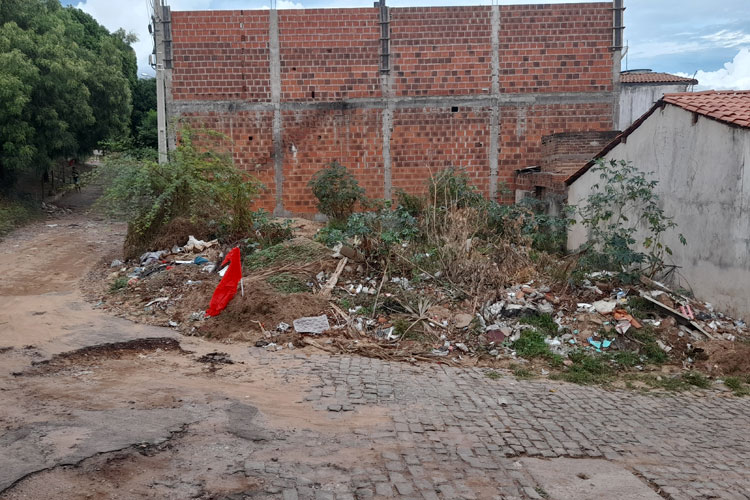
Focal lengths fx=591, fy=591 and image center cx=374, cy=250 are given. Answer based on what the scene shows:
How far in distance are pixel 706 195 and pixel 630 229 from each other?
3.46 ft

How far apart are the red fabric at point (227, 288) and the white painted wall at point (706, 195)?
20.3 ft

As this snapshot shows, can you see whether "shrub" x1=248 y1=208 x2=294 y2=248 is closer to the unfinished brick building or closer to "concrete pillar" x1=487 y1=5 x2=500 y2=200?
the unfinished brick building

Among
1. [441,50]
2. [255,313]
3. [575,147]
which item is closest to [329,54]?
[441,50]

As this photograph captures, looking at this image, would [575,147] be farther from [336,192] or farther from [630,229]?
[630,229]

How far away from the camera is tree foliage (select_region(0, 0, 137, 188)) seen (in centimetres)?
1602

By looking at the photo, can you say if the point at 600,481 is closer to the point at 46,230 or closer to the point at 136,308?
the point at 136,308

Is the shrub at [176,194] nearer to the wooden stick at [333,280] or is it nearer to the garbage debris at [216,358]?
the wooden stick at [333,280]

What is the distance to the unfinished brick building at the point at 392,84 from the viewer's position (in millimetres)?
15242

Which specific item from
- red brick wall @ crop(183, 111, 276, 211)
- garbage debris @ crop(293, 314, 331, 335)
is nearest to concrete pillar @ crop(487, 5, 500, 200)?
red brick wall @ crop(183, 111, 276, 211)

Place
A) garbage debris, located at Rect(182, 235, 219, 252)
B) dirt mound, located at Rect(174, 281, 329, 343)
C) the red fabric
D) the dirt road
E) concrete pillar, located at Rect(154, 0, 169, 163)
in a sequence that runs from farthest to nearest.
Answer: concrete pillar, located at Rect(154, 0, 169, 163), garbage debris, located at Rect(182, 235, 219, 252), the red fabric, dirt mound, located at Rect(174, 281, 329, 343), the dirt road

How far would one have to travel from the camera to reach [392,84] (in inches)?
608

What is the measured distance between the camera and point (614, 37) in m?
15.3

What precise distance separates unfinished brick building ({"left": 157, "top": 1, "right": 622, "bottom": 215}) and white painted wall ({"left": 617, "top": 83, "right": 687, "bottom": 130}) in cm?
1070

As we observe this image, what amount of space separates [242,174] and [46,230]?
7.60 m
